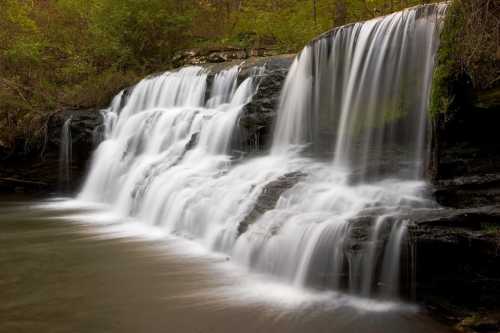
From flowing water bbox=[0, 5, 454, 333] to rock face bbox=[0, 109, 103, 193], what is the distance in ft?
3.64

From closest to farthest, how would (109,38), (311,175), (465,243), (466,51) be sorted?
1. (465,243)
2. (466,51)
3. (311,175)
4. (109,38)

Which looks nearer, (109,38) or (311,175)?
(311,175)

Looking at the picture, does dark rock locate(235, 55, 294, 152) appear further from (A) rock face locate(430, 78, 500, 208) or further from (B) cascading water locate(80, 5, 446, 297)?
(A) rock face locate(430, 78, 500, 208)

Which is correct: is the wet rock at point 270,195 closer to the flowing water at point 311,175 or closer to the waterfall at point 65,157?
the flowing water at point 311,175

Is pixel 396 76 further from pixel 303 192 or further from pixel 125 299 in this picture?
pixel 125 299

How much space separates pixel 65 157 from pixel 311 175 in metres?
8.70

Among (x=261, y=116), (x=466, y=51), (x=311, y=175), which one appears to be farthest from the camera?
(x=261, y=116)

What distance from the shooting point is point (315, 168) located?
7727 mm

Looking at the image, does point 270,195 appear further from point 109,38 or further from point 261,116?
point 109,38

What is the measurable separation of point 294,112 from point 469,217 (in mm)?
5435

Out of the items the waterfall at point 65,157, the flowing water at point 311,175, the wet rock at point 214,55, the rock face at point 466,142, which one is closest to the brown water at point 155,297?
the flowing water at point 311,175

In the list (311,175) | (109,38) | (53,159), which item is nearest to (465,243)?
(311,175)

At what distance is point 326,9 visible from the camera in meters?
18.4

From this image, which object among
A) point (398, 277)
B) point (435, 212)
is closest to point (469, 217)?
point (435, 212)
